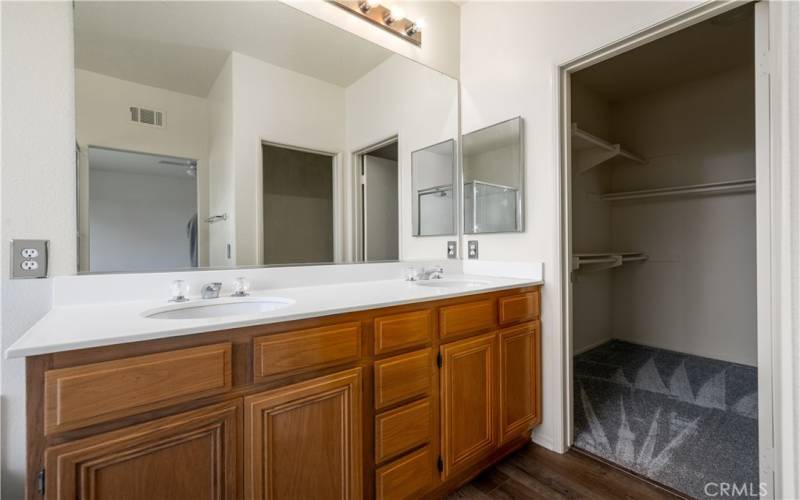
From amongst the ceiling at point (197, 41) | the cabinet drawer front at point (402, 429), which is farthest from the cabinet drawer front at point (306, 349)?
the ceiling at point (197, 41)

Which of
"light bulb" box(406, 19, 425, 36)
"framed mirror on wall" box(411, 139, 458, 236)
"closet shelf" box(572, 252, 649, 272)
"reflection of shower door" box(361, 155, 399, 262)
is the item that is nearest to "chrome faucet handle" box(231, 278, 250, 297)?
"reflection of shower door" box(361, 155, 399, 262)

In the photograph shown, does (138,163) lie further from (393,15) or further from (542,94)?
(542,94)

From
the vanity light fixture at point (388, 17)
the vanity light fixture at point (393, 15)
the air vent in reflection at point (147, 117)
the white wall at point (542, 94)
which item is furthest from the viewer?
the vanity light fixture at point (393, 15)

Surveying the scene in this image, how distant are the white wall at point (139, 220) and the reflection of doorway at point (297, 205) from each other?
32cm

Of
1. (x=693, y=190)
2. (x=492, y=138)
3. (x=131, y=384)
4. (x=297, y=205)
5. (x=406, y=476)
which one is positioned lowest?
(x=406, y=476)

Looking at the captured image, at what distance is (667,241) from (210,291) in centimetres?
380

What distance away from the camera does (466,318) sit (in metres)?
1.47

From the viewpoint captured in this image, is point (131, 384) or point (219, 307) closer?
point (131, 384)

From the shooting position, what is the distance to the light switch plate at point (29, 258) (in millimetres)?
1035

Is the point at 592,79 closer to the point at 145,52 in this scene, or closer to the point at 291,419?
the point at 145,52

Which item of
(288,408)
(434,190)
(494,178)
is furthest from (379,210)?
(288,408)

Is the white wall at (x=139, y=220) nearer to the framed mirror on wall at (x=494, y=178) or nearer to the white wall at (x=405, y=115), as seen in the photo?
the white wall at (x=405, y=115)

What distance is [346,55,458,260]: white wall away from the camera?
1.89 metres

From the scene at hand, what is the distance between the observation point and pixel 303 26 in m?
1.66
